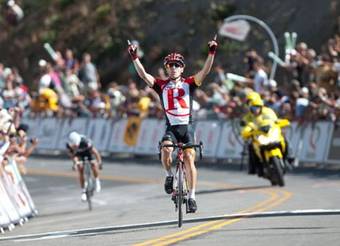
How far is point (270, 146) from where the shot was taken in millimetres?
21891

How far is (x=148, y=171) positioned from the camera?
1133 inches

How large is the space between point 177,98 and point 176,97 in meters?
0.03

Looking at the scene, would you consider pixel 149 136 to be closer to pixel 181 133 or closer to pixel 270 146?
pixel 270 146

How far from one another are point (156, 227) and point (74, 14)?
32786 mm

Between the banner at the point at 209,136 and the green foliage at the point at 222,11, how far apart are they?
9.47m

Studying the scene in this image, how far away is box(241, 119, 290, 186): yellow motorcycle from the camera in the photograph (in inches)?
861

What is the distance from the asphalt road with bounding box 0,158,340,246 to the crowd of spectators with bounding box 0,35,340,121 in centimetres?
194

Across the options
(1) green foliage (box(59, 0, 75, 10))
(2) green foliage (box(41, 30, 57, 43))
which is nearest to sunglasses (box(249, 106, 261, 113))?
(2) green foliage (box(41, 30, 57, 43))

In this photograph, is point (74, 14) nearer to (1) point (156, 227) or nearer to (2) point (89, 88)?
(2) point (89, 88)

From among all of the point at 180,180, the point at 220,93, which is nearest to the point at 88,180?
the point at 180,180

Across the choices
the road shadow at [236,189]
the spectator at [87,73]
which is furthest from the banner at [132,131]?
the road shadow at [236,189]

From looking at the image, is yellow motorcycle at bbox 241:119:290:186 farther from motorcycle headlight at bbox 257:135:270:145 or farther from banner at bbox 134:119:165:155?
banner at bbox 134:119:165:155

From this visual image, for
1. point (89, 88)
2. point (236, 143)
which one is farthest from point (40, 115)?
point (236, 143)

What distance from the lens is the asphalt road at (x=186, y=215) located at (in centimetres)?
1329
